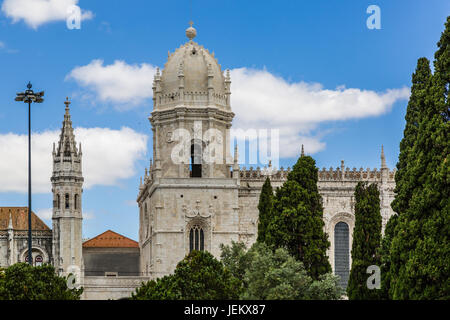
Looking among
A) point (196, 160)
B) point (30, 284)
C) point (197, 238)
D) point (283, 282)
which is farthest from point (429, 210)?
point (196, 160)

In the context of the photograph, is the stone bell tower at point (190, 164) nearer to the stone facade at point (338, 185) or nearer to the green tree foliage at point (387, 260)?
the stone facade at point (338, 185)

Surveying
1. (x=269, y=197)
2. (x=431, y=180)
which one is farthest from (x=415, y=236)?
(x=269, y=197)

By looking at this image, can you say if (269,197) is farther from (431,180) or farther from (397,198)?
(431,180)

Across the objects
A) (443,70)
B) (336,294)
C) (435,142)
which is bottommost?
(336,294)

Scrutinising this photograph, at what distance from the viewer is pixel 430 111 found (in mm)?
37906

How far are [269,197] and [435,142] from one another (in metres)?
26.2

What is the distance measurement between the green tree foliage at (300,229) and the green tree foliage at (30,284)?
11595 mm

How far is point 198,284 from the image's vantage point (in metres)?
44.4

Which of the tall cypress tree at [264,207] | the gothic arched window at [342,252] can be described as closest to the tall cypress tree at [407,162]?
the tall cypress tree at [264,207]

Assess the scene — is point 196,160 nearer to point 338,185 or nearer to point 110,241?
point 338,185

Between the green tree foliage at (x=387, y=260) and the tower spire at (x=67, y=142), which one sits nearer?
the green tree foliage at (x=387, y=260)

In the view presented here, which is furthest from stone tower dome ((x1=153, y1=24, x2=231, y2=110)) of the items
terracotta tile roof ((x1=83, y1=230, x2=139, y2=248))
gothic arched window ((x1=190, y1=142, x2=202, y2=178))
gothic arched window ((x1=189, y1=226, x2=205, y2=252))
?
terracotta tile roof ((x1=83, y1=230, x2=139, y2=248))

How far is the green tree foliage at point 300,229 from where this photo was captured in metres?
49.2
